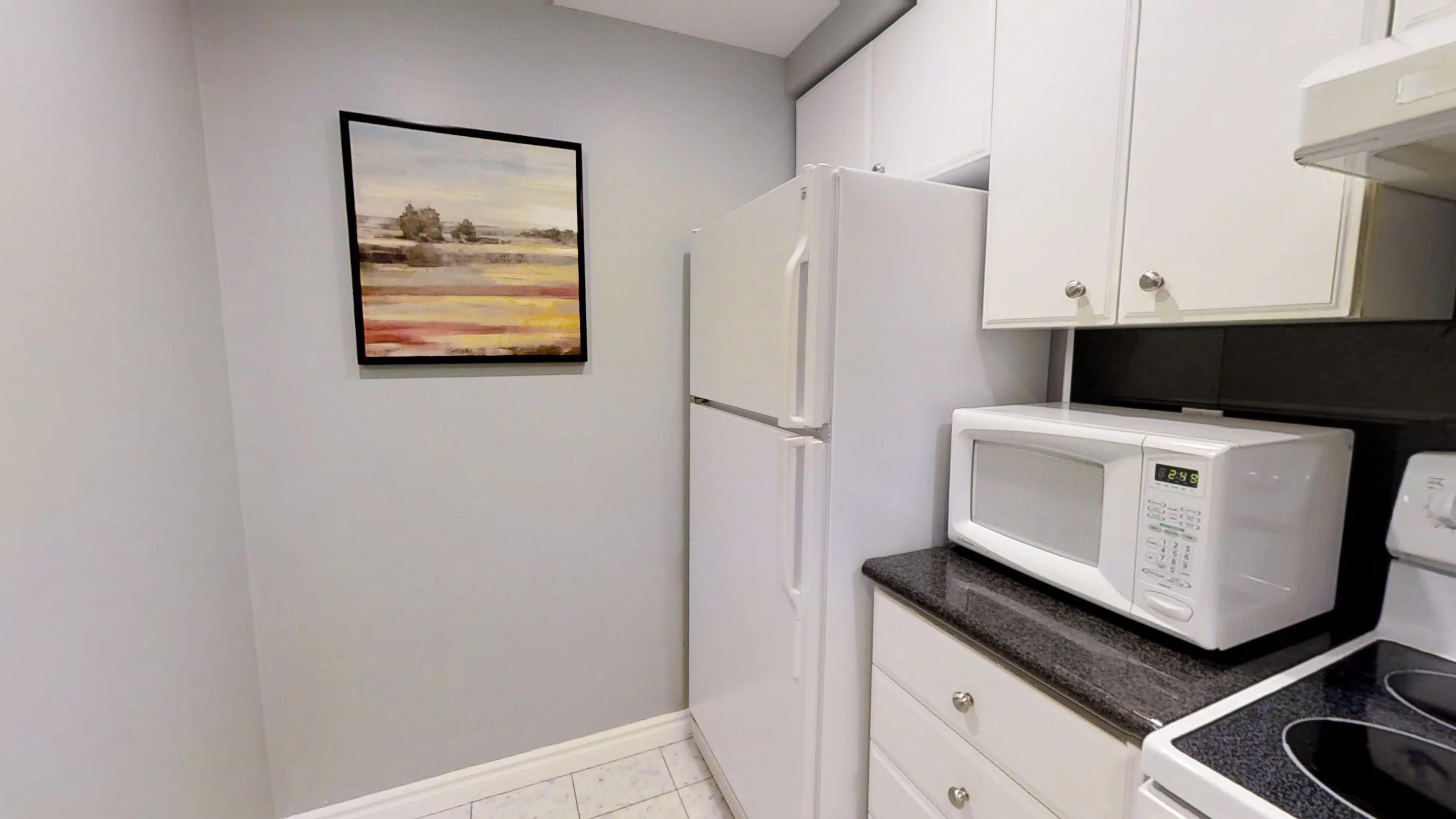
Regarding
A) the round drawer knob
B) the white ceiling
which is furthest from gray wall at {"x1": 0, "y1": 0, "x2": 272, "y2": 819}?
the round drawer knob

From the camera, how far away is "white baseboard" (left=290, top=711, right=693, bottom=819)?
1794 mm

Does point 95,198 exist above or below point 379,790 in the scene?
above

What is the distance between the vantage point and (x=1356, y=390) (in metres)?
1.04

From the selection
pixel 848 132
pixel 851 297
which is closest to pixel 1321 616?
pixel 851 297

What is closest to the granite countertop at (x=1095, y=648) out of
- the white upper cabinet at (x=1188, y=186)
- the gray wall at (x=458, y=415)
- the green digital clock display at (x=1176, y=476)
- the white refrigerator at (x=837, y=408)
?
the white refrigerator at (x=837, y=408)

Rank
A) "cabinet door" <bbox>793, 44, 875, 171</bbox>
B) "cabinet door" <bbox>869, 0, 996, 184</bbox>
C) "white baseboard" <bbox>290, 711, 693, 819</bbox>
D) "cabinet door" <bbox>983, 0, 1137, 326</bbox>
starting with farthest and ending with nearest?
1. "white baseboard" <bbox>290, 711, 693, 819</bbox>
2. "cabinet door" <bbox>793, 44, 875, 171</bbox>
3. "cabinet door" <bbox>869, 0, 996, 184</bbox>
4. "cabinet door" <bbox>983, 0, 1137, 326</bbox>

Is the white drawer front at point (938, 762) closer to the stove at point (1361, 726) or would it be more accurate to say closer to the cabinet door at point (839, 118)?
the stove at point (1361, 726)

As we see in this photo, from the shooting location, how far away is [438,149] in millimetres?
1642

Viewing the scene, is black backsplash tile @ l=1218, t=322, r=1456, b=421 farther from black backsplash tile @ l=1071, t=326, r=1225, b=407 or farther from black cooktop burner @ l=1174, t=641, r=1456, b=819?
black cooktop burner @ l=1174, t=641, r=1456, b=819

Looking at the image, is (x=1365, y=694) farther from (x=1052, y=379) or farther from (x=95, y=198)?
(x=95, y=198)

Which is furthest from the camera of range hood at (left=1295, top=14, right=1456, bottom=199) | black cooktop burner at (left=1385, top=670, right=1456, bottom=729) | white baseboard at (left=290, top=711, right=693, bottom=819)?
white baseboard at (left=290, top=711, right=693, bottom=819)

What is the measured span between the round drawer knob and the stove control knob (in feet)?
1.66

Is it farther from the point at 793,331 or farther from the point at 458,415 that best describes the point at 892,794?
the point at 458,415

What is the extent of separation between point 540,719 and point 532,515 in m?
0.72
